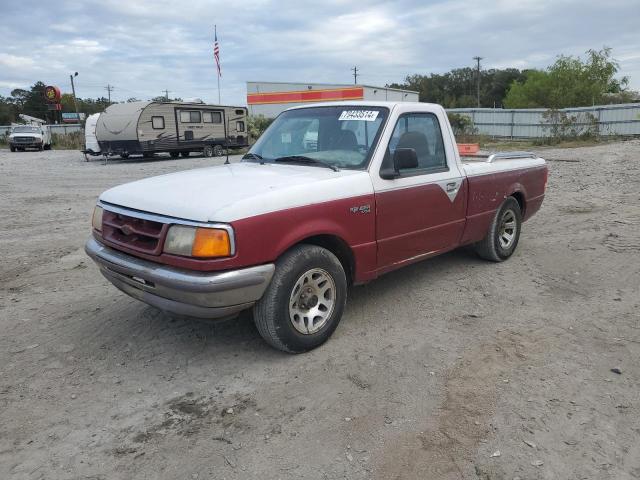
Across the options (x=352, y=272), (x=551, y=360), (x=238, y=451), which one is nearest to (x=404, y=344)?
(x=352, y=272)

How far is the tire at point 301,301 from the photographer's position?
3.54 m

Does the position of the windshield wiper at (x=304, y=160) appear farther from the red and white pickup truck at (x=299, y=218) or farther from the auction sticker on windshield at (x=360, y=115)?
the auction sticker on windshield at (x=360, y=115)

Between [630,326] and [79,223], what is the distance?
823 cm

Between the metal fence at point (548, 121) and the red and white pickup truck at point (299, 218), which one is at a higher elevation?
the metal fence at point (548, 121)

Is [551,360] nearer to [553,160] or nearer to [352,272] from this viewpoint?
[352,272]

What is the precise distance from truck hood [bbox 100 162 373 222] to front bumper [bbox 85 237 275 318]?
0.36 metres

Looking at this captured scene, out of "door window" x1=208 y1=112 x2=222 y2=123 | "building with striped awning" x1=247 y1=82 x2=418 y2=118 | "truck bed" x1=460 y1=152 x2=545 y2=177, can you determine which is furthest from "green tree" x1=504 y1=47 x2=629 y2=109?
"truck bed" x1=460 y1=152 x2=545 y2=177

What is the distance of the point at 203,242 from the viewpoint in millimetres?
3211

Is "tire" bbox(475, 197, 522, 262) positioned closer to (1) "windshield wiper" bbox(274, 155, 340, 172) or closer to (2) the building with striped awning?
(1) "windshield wiper" bbox(274, 155, 340, 172)

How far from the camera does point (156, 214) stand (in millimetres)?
3475

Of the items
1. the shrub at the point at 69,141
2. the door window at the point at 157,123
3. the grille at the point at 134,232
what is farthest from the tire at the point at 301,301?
the shrub at the point at 69,141

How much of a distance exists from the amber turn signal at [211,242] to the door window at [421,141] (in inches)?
65.7

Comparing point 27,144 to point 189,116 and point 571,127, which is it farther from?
point 571,127

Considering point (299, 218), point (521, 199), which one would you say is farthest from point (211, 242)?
point (521, 199)
